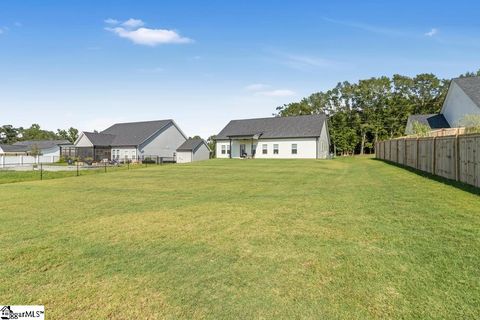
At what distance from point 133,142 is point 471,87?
38752 millimetres

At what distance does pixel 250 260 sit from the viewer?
4078 millimetres

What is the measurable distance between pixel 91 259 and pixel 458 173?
11467 millimetres

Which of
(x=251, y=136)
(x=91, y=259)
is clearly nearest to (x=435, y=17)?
(x=91, y=259)

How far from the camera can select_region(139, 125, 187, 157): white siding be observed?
40875mm

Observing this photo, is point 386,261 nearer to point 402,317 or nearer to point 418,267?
point 418,267

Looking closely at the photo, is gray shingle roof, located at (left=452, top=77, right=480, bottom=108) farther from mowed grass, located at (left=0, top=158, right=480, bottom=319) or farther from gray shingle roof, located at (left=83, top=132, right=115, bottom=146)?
gray shingle roof, located at (left=83, top=132, right=115, bottom=146)

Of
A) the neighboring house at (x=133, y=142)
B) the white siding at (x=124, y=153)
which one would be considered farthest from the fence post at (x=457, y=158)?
the white siding at (x=124, y=153)

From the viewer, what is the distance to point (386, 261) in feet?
12.8

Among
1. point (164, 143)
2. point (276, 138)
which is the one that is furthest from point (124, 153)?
point (276, 138)

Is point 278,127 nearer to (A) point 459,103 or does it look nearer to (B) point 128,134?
(A) point 459,103

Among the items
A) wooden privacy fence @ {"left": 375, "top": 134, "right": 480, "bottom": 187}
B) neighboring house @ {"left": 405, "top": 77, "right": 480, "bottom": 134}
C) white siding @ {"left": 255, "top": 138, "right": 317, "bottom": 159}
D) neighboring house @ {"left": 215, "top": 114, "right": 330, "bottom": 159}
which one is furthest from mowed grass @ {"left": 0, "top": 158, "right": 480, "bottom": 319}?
neighboring house @ {"left": 215, "top": 114, "right": 330, "bottom": 159}

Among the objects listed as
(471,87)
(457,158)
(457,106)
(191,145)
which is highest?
(471,87)

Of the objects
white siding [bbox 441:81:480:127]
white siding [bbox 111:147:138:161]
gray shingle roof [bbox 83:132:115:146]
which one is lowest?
white siding [bbox 111:147:138:161]

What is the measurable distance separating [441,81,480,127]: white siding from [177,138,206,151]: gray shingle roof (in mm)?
31265
